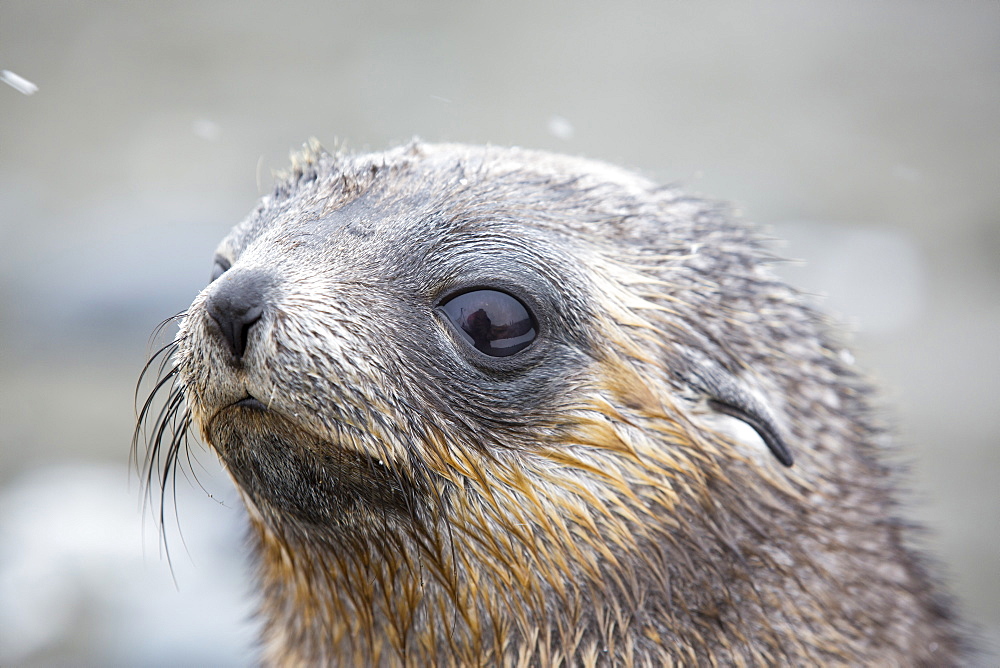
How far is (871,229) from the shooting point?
478 inches

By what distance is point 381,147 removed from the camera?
11219mm

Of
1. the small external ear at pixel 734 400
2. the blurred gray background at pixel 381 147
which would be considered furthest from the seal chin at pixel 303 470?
→ the blurred gray background at pixel 381 147

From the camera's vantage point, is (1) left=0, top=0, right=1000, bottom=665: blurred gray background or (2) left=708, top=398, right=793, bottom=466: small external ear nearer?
(2) left=708, top=398, right=793, bottom=466: small external ear

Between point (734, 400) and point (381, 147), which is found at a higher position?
point (381, 147)

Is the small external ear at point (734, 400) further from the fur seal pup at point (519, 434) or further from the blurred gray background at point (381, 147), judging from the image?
the blurred gray background at point (381, 147)

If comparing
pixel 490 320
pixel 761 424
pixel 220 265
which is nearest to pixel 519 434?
pixel 490 320

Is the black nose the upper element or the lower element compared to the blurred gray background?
lower

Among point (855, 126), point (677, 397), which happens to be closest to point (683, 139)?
point (855, 126)

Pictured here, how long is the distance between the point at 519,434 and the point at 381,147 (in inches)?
346

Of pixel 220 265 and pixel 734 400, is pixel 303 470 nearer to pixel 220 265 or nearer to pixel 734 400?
pixel 220 265

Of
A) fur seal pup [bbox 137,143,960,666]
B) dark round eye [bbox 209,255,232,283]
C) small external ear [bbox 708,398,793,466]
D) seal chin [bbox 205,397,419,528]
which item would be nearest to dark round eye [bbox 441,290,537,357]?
fur seal pup [bbox 137,143,960,666]

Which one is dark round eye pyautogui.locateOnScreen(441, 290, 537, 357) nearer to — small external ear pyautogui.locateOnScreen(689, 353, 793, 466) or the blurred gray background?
small external ear pyautogui.locateOnScreen(689, 353, 793, 466)

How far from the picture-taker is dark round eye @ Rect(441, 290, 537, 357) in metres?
2.86

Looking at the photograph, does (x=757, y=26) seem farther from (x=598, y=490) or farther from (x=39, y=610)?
(x=598, y=490)
